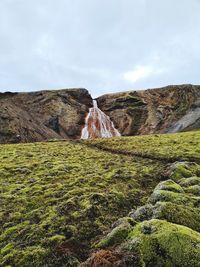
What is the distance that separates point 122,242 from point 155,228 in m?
1.31

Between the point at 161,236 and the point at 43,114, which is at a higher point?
the point at 43,114

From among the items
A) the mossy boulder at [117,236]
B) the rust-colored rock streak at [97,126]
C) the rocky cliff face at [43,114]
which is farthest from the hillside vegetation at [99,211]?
the rust-colored rock streak at [97,126]

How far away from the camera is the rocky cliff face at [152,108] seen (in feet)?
250

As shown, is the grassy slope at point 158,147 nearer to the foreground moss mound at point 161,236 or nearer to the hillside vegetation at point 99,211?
the hillside vegetation at point 99,211

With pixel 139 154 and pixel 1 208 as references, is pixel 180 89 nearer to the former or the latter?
pixel 139 154

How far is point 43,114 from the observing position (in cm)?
8025

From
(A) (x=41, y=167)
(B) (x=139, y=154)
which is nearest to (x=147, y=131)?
(B) (x=139, y=154)

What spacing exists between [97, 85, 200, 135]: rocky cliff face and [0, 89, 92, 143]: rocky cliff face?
7.81 m

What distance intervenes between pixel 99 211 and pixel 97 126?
6485 cm

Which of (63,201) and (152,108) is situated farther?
(152,108)

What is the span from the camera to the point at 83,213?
16266 mm

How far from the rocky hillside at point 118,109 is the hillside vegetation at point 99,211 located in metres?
39.7

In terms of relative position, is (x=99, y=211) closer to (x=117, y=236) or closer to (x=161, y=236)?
(x=117, y=236)

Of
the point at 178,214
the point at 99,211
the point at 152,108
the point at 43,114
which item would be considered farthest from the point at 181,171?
the point at 152,108
